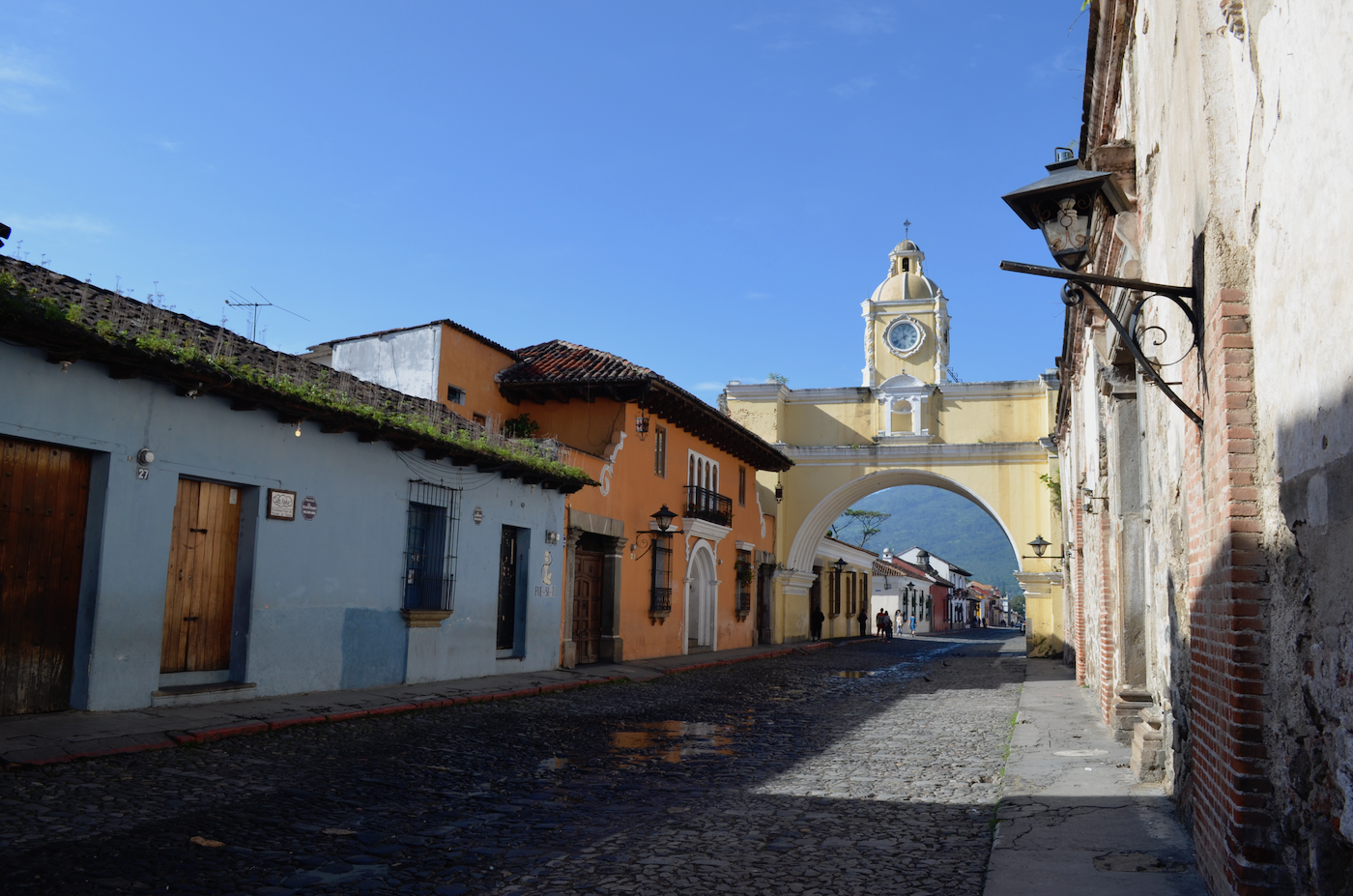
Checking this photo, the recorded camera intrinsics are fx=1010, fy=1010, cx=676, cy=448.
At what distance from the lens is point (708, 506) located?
2412cm

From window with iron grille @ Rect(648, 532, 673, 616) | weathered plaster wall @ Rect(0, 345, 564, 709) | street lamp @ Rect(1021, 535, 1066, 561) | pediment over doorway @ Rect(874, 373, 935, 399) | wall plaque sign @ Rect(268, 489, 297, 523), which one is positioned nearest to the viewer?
weathered plaster wall @ Rect(0, 345, 564, 709)

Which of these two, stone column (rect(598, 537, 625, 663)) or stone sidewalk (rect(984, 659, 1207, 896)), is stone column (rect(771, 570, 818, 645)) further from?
stone sidewalk (rect(984, 659, 1207, 896))

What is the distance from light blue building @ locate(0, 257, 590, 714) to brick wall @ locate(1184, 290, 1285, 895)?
792 centimetres

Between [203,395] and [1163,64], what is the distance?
8525 millimetres

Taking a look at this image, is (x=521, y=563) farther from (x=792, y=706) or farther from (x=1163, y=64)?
(x=1163, y=64)

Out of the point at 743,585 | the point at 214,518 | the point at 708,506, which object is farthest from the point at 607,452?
the point at 743,585

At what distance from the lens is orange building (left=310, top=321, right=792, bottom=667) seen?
18203mm

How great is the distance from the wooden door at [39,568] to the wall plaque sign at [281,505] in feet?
6.77

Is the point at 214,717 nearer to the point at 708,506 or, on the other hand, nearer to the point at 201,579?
the point at 201,579

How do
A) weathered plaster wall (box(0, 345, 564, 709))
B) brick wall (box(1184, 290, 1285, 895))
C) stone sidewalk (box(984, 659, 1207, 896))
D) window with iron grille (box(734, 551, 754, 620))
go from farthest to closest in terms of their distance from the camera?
window with iron grille (box(734, 551, 754, 620)) → weathered plaster wall (box(0, 345, 564, 709)) → stone sidewalk (box(984, 659, 1207, 896)) → brick wall (box(1184, 290, 1285, 895))

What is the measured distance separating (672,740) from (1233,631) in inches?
239

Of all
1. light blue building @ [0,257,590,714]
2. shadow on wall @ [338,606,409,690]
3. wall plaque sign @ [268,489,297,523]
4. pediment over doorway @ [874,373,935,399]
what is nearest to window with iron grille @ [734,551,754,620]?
pediment over doorway @ [874,373,935,399]

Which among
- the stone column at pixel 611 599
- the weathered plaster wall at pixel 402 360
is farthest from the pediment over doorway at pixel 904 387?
the weathered plaster wall at pixel 402 360

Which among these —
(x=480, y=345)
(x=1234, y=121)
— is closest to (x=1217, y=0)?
(x=1234, y=121)
